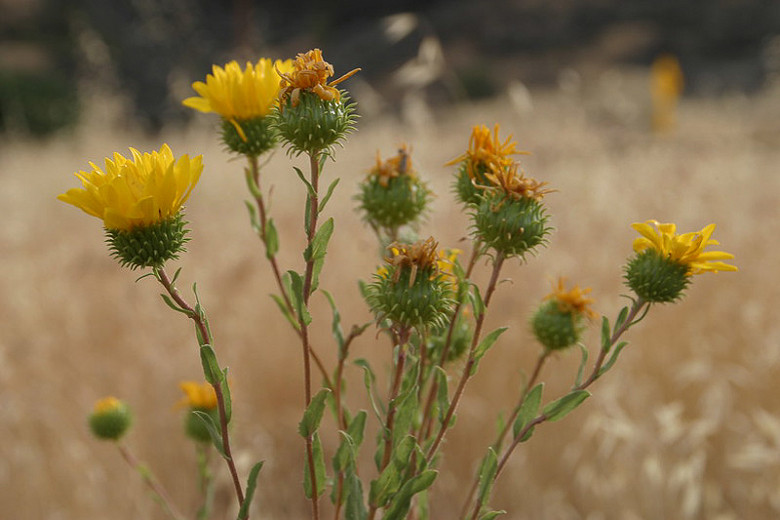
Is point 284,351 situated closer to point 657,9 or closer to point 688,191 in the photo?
point 688,191

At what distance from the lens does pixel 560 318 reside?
1488 millimetres

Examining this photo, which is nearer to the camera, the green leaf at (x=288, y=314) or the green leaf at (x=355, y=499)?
the green leaf at (x=355, y=499)

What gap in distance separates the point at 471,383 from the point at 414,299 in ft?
7.32

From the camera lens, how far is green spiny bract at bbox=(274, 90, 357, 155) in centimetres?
107

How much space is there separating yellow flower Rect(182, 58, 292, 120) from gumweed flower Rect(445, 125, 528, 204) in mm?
446

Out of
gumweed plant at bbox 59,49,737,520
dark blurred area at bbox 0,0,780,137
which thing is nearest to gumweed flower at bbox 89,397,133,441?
gumweed plant at bbox 59,49,737,520

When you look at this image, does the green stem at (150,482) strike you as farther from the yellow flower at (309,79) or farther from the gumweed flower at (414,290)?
the yellow flower at (309,79)

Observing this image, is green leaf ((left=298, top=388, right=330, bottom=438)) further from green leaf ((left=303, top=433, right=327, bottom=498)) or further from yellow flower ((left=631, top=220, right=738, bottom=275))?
yellow flower ((left=631, top=220, right=738, bottom=275))

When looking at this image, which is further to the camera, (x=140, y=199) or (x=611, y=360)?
(x=611, y=360)

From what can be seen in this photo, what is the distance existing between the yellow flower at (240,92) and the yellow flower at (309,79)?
0.21m

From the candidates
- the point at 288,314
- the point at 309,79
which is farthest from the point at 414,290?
the point at 309,79

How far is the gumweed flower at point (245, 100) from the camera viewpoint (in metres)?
1.31

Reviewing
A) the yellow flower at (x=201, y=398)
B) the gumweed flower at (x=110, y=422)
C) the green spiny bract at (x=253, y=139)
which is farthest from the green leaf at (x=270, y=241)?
the gumweed flower at (x=110, y=422)

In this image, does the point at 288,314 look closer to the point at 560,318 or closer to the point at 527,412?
the point at 527,412
